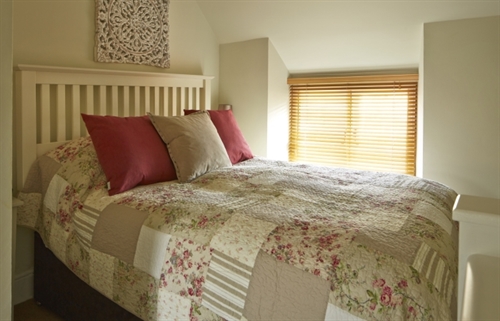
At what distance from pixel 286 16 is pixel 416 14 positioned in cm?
102

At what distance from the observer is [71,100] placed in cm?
262

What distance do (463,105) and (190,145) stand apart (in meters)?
1.95

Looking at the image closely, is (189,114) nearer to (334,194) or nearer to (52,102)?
(52,102)

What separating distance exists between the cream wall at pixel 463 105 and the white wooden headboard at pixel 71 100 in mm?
1920

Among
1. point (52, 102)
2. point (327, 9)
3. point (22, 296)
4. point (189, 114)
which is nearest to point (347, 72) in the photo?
point (327, 9)

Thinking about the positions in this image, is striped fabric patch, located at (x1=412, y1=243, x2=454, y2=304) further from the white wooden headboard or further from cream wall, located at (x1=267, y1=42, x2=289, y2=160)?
cream wall, located at (x1=267, y1=42, x2=289, y2=160)

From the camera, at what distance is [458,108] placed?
2916 mm

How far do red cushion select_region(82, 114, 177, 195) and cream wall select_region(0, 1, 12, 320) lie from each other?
123cm

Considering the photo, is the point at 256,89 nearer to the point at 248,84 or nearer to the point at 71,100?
the point at 248,84

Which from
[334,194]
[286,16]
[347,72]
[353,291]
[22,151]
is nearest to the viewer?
[353,291]

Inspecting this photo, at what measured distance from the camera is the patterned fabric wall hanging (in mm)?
2764

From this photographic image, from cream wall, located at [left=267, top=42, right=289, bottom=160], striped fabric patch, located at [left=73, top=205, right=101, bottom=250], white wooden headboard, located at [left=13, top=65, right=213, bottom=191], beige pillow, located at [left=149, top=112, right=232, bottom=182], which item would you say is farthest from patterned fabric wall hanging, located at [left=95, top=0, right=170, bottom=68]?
striped fabric patch, located at [left=73, top=205, right=101, bottom=250]

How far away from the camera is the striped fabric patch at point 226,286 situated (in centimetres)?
135

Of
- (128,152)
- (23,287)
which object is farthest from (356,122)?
(23,287)
